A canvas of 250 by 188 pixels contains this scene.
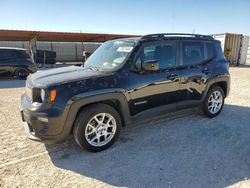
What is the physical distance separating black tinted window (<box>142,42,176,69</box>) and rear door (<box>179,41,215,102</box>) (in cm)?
25

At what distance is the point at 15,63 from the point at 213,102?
9.79 metres

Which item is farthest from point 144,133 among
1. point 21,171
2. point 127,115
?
point 21,171

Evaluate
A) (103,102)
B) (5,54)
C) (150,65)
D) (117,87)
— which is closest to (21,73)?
(5,54)

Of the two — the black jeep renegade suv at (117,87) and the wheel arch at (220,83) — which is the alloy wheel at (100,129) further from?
the wheel arch at (220,83)

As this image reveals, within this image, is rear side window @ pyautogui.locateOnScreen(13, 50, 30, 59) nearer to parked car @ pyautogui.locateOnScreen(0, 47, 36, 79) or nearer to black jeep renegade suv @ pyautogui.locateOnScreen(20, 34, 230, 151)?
parked car @ pyautogui.locateOnScreen(0, 47, 36, 79)

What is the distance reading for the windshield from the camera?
3.99m

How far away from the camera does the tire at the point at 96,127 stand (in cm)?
349

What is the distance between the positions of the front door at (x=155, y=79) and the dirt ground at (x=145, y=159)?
648 millimetres

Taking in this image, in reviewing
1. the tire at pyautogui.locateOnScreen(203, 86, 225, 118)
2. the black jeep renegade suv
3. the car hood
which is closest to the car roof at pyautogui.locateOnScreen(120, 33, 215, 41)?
the black jeep renegade suv

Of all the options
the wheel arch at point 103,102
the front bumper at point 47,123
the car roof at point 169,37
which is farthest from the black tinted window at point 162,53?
the front bumper at point 47,123

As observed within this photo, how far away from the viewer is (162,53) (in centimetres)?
436

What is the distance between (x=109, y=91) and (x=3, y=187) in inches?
74.8

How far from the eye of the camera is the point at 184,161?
3400 mm

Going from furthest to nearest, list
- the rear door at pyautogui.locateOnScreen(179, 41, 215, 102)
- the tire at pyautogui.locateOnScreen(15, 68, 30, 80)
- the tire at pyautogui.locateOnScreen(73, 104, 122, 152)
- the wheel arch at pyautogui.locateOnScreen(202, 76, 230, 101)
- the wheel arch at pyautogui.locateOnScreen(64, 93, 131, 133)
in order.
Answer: the tire at pyautogui.locateOnScreen(15, 68, 30, 80), the wheel arch at pyautogui.locateOnScreen(202, 76, 230, 101), the rear door at pyautogui.locateOnScreen(179, 41, 215, 102), the tire at pyautogui.locateOnScreen(73, 104, 122, 152), the wheel arch at pyautogui.locateOnScreen(64, 93, 131, 133)
